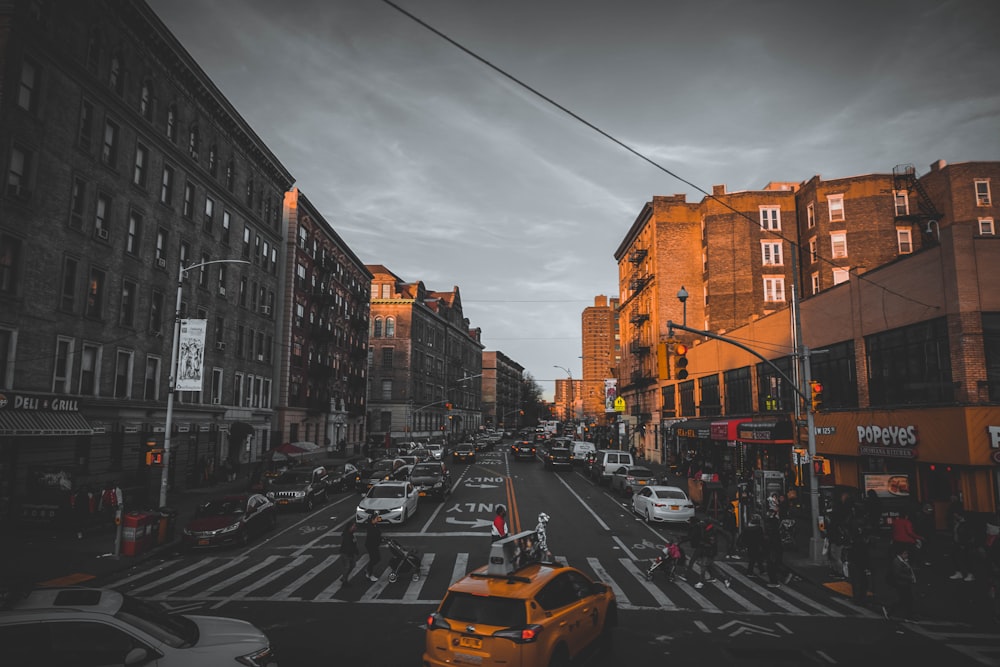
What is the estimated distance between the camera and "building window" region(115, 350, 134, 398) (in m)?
28.2

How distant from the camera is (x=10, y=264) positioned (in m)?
21.9

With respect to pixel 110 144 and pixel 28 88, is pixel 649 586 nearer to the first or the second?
pixel 28 88

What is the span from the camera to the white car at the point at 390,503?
21375 mm

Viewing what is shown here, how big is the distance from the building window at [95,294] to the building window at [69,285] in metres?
0.85

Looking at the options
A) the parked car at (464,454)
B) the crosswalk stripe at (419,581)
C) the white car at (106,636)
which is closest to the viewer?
the white car at (106,636)

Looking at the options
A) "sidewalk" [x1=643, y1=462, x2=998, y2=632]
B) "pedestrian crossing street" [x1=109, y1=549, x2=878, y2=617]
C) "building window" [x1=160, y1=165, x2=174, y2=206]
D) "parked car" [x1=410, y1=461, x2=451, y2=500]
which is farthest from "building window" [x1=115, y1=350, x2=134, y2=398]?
"sidewalk" [x1=643, y1=462, x2=998, y2=632]

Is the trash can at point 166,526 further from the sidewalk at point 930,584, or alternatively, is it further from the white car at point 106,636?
the sidewalk at point 930,584

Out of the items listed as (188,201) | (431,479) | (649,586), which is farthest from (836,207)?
(188,201)

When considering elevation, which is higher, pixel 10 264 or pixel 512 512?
pixel 10 264

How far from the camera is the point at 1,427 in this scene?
64.3 feet

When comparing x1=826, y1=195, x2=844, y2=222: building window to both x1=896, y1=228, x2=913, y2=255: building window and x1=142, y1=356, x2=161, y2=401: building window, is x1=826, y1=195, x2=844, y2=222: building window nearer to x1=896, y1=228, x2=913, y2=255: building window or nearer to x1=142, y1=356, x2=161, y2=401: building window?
x1=896, y1=228, x2=913, y2=255: building window

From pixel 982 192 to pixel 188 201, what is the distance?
5584 centimetres

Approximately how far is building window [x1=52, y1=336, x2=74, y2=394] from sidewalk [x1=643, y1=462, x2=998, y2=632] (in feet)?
85.5

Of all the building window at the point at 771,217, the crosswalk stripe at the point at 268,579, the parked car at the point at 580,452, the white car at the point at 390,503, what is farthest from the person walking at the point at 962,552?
the building window at the point at 771,217
